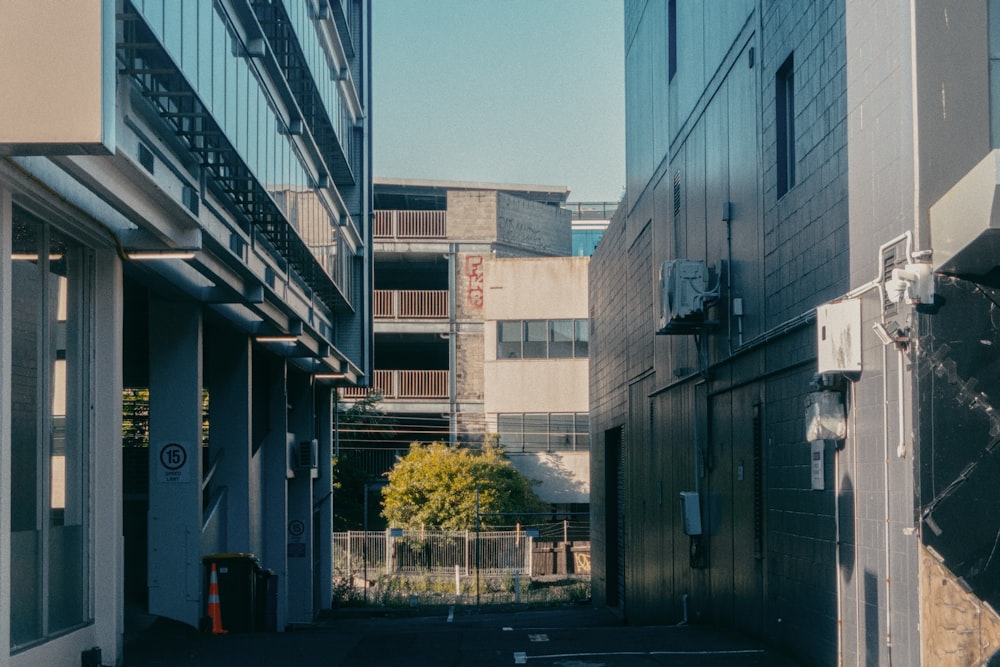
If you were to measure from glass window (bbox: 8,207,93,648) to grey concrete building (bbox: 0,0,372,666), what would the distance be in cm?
2

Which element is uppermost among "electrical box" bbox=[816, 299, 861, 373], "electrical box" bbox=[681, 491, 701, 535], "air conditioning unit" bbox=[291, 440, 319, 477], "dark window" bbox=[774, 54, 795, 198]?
"dark window" bbox=[774, 54, 795, 198]

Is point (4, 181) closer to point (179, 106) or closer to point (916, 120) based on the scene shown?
point (179, 106)

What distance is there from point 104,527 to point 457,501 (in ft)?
98.9

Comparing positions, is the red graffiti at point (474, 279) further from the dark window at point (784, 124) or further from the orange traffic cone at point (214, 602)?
the dark window at point (784, 124)

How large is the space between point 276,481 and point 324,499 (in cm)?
736

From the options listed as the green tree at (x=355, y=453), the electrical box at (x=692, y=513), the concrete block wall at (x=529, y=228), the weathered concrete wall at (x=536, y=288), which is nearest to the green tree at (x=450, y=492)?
the green tree at (x=355, y=453)

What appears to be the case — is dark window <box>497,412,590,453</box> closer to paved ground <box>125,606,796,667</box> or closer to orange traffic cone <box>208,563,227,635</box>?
paved ground <box>125,606,796,667</box>

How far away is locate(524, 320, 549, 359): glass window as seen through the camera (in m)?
48.3

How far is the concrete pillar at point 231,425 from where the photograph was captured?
17.9 metres

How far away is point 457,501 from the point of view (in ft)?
134

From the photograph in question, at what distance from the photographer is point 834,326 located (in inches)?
375

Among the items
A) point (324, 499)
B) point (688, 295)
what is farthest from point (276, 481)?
point (688, 295)

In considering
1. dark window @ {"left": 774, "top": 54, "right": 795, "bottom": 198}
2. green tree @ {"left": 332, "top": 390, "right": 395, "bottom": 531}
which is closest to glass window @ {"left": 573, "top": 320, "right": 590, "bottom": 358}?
green tree @ {"left": 332, "top": 390, "right": 395, "bottom": 531}

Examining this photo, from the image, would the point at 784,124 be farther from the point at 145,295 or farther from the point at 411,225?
the point at 411,225
